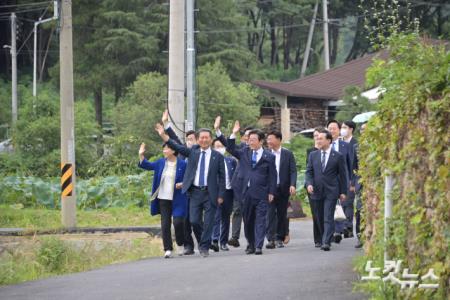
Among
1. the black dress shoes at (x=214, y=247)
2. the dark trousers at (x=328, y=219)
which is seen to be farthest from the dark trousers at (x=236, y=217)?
the dark trousers at (x=328, y=219)

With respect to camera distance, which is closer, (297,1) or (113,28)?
(113,28)

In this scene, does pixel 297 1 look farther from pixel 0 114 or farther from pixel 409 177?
pixel 409 177

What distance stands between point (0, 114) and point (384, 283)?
46665 mm

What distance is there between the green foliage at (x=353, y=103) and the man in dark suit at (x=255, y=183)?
592 inches

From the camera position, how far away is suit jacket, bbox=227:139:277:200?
49.7 feet

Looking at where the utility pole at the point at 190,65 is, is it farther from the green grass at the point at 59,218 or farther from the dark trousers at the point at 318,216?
the dark trousers at the point at 318,216

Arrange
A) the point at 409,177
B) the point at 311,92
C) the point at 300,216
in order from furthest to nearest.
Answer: the point at 311,92 → the point at 300,216 → the point at 409,177

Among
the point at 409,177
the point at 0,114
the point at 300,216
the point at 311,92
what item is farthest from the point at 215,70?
the point at 409,177

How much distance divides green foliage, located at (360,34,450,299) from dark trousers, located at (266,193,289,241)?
19.5 feet

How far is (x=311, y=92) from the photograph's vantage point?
47750 mm

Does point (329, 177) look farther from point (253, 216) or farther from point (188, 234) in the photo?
point (188, 234)

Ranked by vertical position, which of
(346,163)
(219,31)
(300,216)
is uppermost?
(219,31)

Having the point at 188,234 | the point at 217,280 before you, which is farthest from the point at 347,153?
the point at 217,280
